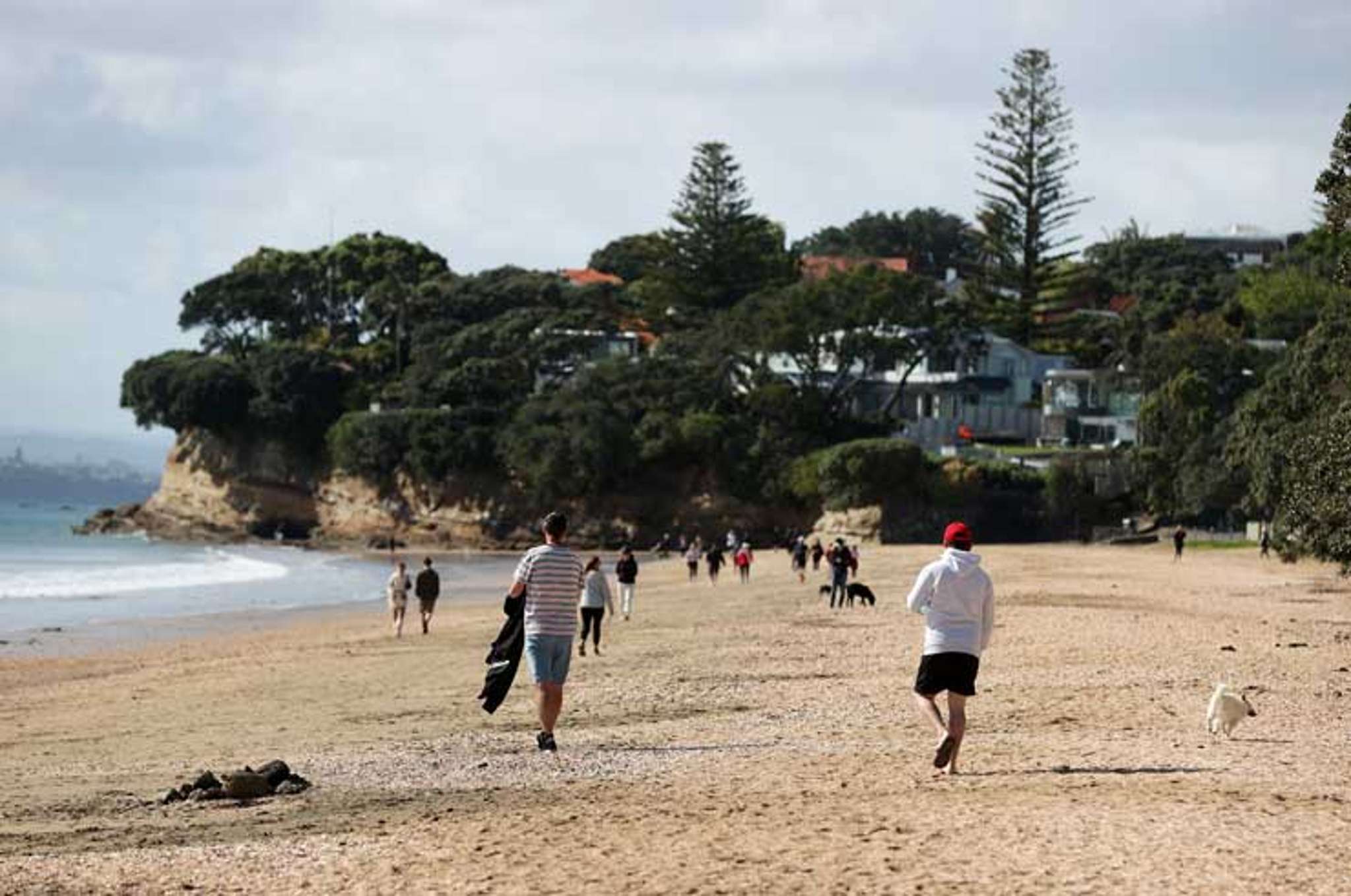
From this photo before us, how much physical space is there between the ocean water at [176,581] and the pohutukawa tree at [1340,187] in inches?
756

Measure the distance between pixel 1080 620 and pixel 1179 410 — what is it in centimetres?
4073

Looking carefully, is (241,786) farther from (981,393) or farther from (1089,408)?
(981,393)

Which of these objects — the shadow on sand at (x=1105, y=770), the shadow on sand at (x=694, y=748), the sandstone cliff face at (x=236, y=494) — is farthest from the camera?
the sandstone cliff face at (x=236, y=494)

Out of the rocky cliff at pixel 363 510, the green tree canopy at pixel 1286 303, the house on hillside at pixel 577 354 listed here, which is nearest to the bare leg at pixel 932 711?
the rocky cliff at pixel 363 510

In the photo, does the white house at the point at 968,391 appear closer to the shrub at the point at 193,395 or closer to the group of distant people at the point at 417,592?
the shrub at the point at 193,395

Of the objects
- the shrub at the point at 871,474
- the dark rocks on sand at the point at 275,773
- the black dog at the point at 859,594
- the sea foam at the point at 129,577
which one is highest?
the shrub at the point at 871,474

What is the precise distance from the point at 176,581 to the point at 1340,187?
31.3 m

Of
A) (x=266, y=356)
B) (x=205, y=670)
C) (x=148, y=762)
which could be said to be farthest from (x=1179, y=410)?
(x=148, y=762)

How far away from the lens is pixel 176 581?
46.6 meters

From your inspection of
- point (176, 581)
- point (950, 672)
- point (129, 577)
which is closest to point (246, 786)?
point (950, 672)

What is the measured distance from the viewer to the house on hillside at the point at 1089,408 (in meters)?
70.1

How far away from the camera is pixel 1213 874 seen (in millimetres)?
7160

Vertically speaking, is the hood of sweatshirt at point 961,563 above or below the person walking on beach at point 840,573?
above

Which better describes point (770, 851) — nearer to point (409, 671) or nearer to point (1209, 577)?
point (409, 671)
